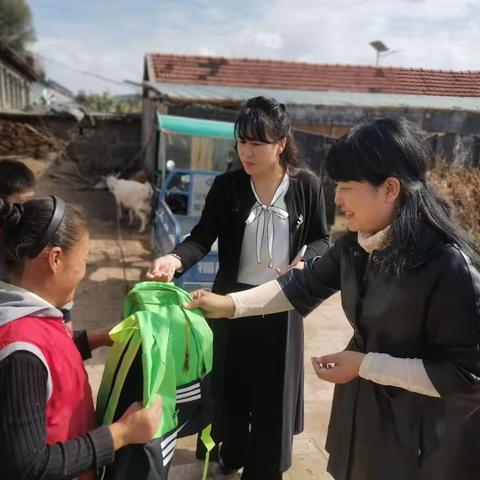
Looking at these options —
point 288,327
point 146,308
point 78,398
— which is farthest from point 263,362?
point 78,398

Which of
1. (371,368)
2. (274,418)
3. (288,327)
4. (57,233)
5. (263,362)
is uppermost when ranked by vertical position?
(57,233)

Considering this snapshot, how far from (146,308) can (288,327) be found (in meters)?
0.89

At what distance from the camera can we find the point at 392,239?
1.21 m

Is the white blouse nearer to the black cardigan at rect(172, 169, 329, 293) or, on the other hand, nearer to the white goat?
the black cardigan at rect(172, 169, 329, 293)

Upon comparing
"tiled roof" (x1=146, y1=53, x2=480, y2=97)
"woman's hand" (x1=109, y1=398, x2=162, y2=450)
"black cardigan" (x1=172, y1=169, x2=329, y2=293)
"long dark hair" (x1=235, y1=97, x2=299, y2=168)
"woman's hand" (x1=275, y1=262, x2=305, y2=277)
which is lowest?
"woman's hand" (x1=109, y1=398, x2=162, y2=450)

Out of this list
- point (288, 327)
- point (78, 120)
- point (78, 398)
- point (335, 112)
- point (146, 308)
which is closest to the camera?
point (78, 398)

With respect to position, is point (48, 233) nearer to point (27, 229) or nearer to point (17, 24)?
point (27, 229)

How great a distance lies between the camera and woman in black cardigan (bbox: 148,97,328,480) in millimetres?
2064

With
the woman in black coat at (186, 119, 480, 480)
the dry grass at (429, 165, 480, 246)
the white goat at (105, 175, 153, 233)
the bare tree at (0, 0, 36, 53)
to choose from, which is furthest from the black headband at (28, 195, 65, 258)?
the bare tree at (0, 0, 36, 53)

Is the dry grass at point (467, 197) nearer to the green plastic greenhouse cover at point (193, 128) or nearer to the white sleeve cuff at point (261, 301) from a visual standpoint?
the green plastic greenhouse cover at point (193, 128)

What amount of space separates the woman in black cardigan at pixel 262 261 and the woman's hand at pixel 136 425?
2.74 feet

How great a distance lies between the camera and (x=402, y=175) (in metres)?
1.19

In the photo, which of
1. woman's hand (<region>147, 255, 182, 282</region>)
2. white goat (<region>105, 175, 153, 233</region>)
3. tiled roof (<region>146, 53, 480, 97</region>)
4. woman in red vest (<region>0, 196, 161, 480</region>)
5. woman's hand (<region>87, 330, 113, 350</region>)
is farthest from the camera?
tiled roof (<region>146, 53, 480, 97</region>)

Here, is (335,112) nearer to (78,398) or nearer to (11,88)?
(78,398)
